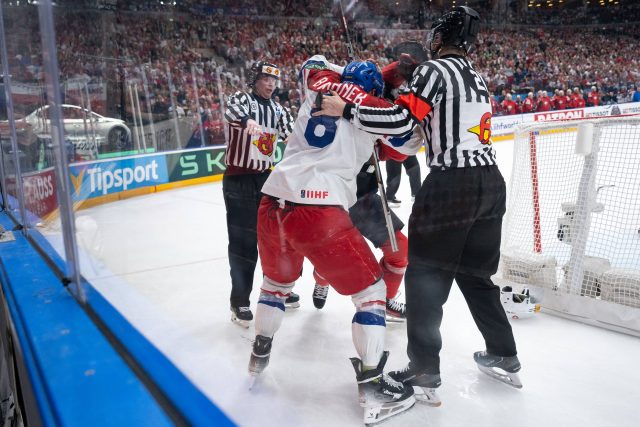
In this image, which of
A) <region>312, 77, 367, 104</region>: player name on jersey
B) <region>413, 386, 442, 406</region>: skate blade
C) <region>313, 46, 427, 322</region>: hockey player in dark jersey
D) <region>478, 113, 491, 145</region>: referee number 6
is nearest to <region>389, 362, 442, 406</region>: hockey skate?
<region>413, 386, 442, 406</region>: skate blade

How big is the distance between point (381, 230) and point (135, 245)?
96cm

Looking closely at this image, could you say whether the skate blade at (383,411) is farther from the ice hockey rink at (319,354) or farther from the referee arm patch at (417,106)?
the referee arm patch at (417,106)

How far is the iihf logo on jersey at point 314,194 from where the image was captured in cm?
128

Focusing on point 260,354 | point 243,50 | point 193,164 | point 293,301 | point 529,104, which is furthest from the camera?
point 193,164

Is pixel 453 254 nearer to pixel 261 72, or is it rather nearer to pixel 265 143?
pixel 261 72

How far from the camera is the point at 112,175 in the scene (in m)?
1.95

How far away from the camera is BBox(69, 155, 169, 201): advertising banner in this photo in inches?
57.4

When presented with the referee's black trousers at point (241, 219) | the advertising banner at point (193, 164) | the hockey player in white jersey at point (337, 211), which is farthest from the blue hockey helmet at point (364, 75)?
the advertising banner at point (193, 164)

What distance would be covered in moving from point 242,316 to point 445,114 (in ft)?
3.70

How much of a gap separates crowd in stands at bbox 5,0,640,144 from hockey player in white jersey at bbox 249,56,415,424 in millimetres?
121

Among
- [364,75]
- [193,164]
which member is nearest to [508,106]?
[364,75]

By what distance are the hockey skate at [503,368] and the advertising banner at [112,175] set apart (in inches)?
51.1

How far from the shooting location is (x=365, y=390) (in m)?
1.31

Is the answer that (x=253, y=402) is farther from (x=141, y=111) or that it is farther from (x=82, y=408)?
(x=141, y=111)
